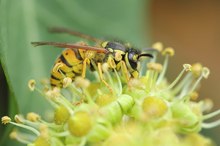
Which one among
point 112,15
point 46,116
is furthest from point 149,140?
point 112,15

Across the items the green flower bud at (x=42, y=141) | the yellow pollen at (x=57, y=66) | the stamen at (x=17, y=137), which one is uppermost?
the yellow pollen at (x=57, y=66)

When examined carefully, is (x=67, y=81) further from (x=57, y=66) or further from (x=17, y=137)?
(x=17, y=137)

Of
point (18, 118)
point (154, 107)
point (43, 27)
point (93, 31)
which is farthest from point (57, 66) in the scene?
point (93, 31)

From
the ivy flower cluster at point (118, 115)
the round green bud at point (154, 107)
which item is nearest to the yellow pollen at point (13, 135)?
the ivy flower cluster at point (118, 115)

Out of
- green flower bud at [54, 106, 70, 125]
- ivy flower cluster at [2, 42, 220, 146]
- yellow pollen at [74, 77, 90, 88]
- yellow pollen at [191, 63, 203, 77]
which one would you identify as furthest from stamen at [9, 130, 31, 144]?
yellow pollen at [191, 63, 203, 77]

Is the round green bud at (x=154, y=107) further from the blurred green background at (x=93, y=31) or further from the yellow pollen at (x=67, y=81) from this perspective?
the blurred green background at (x=93, y=31)

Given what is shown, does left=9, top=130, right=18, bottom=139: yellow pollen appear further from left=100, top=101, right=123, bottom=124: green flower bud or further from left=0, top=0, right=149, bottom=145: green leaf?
left=100, top=101, right=123, bottom=124: green flower bud
